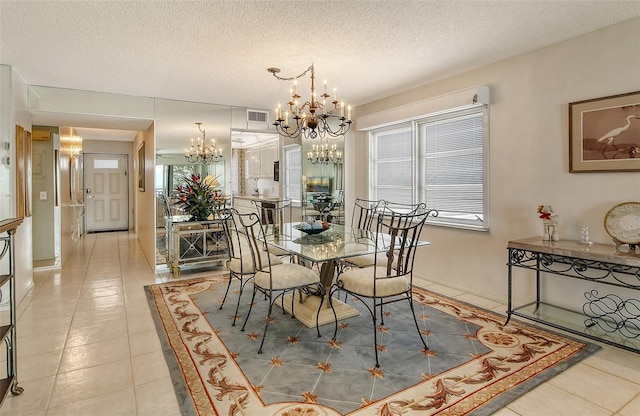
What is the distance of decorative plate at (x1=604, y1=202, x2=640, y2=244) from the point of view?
99.7 inches

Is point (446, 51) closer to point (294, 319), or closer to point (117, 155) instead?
point (294, 319)

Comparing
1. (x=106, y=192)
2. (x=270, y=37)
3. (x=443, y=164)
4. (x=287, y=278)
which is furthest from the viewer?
(x=106, y=192)

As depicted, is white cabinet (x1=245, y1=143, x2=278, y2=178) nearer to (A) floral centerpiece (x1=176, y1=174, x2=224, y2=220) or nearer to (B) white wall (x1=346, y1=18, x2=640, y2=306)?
(A) floral centerpiece (x1=176, y1=174, x2=224, y2=220)

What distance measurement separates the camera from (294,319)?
3115mm

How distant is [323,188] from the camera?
5.92 meters

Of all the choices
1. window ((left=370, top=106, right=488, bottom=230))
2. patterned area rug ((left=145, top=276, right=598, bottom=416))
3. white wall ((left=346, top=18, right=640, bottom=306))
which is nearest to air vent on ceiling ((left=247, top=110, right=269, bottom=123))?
window ((left=370, top=106, right=488, bottom=230))

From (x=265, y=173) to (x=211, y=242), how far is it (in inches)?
71.0

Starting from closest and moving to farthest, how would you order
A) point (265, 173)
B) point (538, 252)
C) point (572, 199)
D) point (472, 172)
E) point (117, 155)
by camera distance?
1. point (538, 252)
2. point (572, 199)
3. point (472, 172)
4. point (265, 173)
5. point (117, 155)

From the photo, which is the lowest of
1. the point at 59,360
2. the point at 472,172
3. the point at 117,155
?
the point at 59,360

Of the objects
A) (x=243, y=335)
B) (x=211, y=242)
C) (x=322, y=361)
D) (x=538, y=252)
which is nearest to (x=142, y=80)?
(x=211, y=242)

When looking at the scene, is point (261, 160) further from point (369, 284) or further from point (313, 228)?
point (369, 284)

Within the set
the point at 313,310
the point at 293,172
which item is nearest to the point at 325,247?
the point at 313,310

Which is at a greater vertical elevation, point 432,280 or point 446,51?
point 446,51

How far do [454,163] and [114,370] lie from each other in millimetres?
3727
